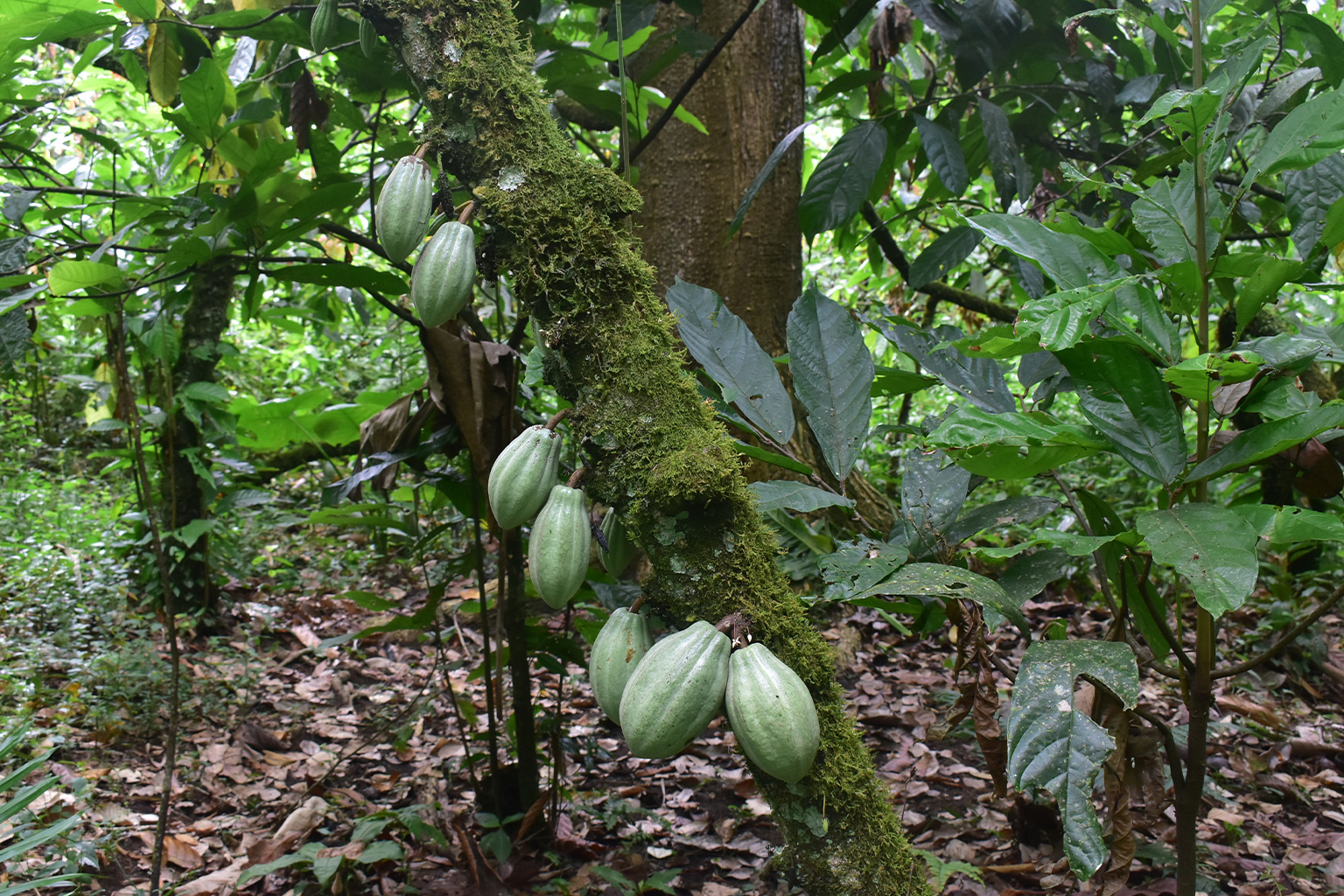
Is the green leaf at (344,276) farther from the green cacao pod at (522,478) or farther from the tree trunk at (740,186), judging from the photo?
the tree trunk at (740,186)

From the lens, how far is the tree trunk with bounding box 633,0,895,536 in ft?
7.14

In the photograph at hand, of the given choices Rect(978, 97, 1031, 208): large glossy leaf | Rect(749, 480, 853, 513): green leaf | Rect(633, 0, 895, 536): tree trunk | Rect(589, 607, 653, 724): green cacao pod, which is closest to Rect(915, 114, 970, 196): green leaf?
Rect(978, 97, 1031, 208): large glossy leaf

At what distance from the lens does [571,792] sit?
2.03 meters

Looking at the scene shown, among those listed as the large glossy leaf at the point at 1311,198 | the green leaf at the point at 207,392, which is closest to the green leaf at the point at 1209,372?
the large glossy leaf at the point at 1311,198

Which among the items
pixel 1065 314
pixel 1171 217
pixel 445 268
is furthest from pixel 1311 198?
pixel 445 268

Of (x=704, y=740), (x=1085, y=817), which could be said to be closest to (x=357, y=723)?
(x=704, y=740)

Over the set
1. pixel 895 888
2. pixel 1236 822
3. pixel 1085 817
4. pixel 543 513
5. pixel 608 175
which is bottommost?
pixel 1236 822

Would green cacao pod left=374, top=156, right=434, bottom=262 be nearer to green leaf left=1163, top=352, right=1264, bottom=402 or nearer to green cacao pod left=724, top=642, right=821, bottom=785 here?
green cacao pod left=724, top=642, right=821, bottom=785

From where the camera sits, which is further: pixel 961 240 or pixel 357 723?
pixel 357 723

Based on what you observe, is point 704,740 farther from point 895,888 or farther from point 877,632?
point 895,888

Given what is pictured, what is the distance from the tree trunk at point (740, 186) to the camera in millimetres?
2176

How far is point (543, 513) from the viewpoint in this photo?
3.04 ft

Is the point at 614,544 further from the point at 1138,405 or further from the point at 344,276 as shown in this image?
the point at 344,276

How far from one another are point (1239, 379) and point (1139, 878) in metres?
1.40
